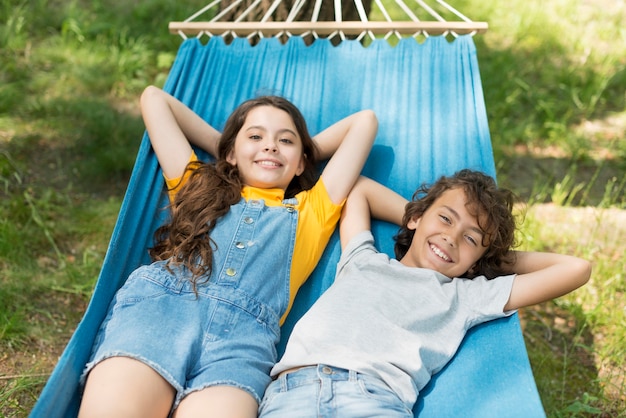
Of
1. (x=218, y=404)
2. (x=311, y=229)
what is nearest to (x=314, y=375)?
(x=218, y=404)

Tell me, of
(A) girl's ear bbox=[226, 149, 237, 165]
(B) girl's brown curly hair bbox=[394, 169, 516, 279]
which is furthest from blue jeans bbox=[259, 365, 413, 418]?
(A) girl's ear bbox=[226, 149, 237, 165]

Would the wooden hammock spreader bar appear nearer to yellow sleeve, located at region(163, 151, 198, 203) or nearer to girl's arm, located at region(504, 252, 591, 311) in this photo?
yellow sleeve, located at region(163, 151, 198, 203)

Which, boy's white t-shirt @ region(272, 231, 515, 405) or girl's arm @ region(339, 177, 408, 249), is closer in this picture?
boy's white t-shirt @ region(272, 231, 515, 405)

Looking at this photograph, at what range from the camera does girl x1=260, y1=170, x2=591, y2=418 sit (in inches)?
65.1

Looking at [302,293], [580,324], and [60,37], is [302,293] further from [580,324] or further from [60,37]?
[60,37]

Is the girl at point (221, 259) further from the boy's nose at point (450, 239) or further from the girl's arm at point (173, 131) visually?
the boy's nose at point (450, 239)

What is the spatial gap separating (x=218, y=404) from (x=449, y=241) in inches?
30.4

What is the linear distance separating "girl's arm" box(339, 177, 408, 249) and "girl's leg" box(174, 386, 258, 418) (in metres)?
0.66

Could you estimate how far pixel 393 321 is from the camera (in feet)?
5.92

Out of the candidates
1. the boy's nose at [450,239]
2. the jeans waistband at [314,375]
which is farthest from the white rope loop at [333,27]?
the jeans waistband at [314,375]

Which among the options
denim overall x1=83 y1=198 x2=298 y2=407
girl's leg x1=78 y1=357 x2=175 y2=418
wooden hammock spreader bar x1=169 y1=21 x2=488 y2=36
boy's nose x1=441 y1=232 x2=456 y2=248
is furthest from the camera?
wooden hammock spreader bar x1=169 y1=21 x2=488 y2=36

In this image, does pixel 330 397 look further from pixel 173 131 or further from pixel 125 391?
pixel 173 131

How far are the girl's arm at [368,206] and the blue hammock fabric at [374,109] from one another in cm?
5

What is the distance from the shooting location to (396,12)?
15.7 feet
